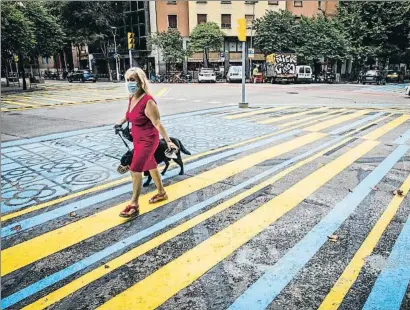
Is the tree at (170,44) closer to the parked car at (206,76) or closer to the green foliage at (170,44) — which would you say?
the green foliage at (170,44)

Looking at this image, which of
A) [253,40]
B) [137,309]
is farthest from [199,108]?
[253,40]

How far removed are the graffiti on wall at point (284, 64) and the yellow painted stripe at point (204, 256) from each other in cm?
3308

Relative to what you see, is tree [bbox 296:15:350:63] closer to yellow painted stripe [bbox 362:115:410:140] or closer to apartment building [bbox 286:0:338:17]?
apartment building [bbox 286:0:338:17]

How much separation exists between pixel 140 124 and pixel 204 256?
1667 millimetres

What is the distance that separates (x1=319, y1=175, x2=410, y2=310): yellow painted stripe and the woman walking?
7.63ft

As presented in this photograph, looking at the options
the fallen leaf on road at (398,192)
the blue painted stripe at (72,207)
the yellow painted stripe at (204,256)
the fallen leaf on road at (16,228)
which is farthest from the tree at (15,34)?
the fallen leaf on road at (398,192)

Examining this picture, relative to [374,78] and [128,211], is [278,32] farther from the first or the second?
[128,211]

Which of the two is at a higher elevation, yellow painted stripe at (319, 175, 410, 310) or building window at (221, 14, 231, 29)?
building window at (221, 14, 231, 29)

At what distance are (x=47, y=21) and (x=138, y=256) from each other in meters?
34.8

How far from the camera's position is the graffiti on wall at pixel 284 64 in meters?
36.7

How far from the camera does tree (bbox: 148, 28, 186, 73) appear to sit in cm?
4384

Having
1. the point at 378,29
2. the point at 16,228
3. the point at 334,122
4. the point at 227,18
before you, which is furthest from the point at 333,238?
the point at 227,18

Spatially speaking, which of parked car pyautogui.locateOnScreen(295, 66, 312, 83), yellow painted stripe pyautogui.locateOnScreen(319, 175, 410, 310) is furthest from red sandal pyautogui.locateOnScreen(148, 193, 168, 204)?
parked car pyautogui.locateOnScreen(295, 66, 312, 83)

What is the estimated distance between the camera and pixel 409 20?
38.1 meters
